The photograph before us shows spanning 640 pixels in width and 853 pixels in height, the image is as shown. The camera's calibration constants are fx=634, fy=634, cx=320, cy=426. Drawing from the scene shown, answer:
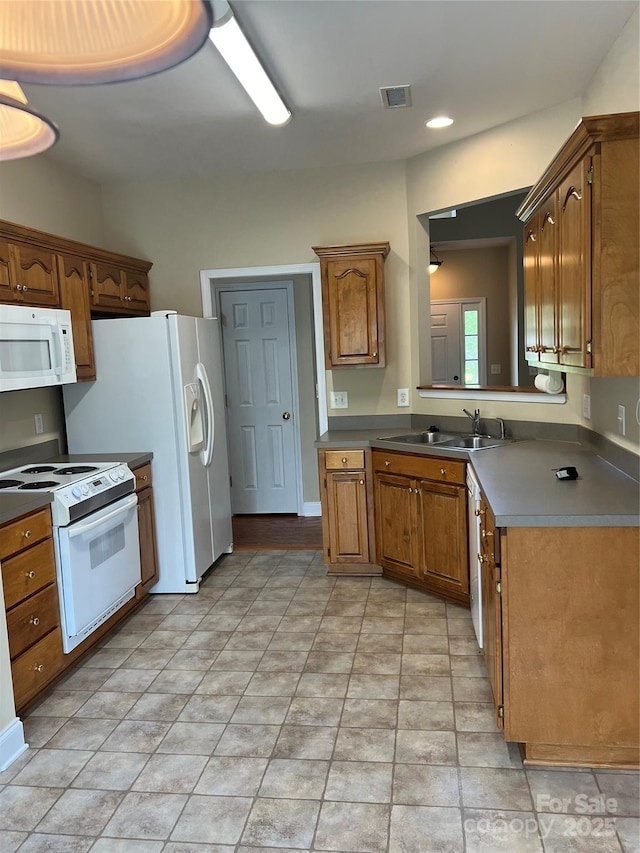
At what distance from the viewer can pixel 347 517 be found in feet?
13.6

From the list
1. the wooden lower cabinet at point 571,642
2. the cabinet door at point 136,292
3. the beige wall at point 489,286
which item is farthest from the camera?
the beige wall at point 489,286

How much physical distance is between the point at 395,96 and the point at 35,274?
2086 millimetres

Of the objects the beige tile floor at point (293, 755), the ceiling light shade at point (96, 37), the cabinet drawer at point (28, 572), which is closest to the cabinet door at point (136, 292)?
the cabinet drawer at point (28, 572)

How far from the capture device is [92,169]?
14.2ft

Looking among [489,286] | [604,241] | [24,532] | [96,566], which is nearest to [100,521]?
[96,566]

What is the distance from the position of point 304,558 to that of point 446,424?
1.42 m

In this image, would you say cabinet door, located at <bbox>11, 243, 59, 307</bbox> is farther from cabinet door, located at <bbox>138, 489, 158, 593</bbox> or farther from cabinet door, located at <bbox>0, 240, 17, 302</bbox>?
cabinet door, located at <bbox>138, 489, 158, 593</bbox>

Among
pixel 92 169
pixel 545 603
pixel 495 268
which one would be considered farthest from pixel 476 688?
pixel 495 268

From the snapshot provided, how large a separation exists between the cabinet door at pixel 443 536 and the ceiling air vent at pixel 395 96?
2052 millimetres

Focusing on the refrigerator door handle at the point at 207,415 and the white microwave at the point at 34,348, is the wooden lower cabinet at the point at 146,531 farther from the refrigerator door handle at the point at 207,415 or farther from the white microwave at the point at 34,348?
the white microwave at the point at 34,348

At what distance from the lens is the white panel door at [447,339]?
24.1 feet

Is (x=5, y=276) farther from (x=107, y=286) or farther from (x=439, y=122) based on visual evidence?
(x=439, y=122)

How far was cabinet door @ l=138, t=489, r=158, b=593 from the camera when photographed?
383 cm

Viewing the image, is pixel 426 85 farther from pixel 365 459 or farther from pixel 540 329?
pixel 365 459
